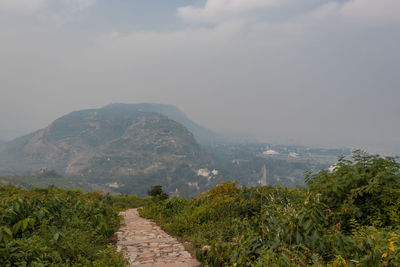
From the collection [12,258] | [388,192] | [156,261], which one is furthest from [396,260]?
[12,258]

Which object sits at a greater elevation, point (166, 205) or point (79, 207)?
point (79, 207)

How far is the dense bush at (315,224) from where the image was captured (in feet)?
11.3

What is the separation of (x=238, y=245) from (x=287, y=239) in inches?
39.2

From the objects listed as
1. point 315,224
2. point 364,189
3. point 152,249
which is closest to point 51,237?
point 152,249

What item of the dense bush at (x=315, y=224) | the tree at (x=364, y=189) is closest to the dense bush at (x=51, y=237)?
the dense bush at (x=315, y=224)

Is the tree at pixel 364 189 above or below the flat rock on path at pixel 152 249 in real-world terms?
above

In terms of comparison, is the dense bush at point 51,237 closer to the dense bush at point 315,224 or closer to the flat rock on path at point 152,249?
the flat rock on path at point 152,249

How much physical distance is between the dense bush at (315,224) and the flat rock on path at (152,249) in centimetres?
37

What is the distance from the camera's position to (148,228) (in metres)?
7.97

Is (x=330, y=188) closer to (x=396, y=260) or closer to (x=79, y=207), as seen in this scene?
(x=396, y=260)

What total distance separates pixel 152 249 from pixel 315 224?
3.53 meters

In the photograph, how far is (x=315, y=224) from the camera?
13.1ft

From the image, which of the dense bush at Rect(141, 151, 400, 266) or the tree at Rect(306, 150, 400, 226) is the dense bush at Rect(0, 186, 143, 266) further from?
the tree at Rect(306, 150, 400, 226)

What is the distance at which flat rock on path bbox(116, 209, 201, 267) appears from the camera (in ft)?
15.3
